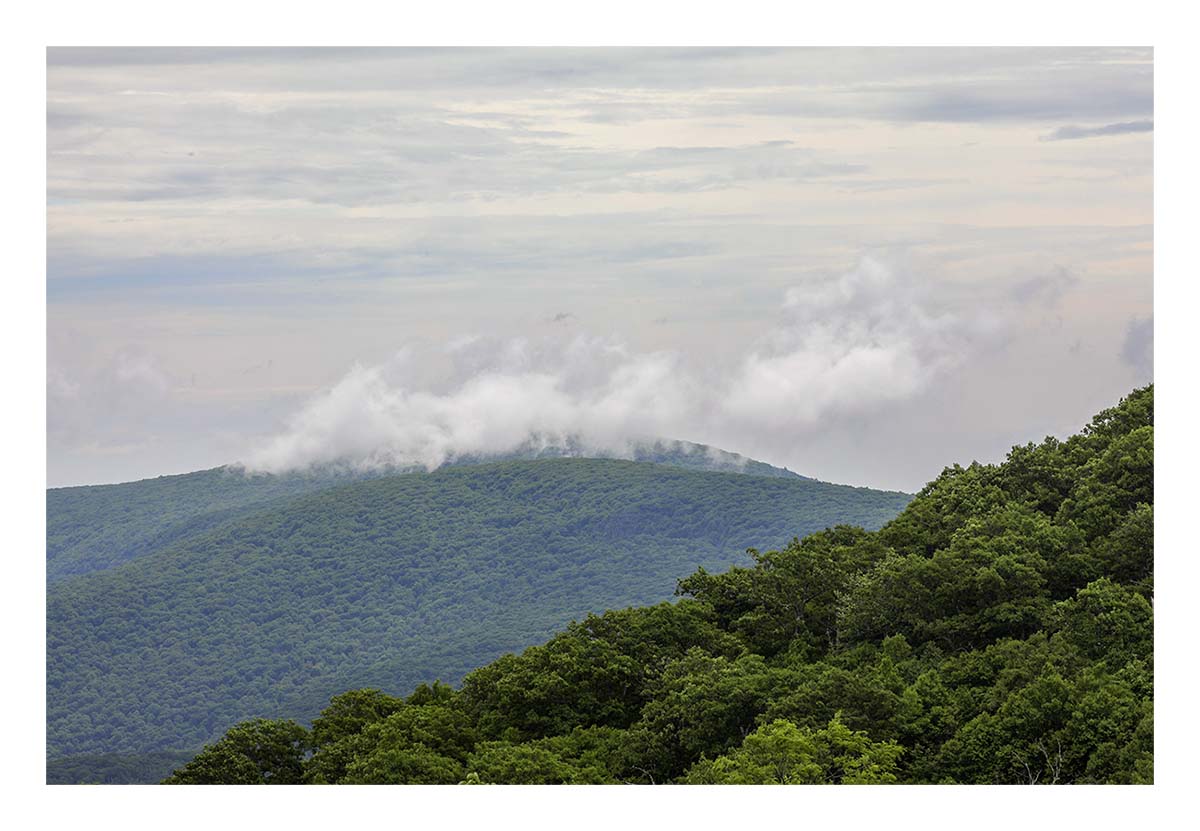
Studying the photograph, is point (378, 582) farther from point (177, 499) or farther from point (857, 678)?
point (857, 678)

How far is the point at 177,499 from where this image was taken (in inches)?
3848

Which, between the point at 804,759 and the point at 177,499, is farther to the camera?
the point at 177,499

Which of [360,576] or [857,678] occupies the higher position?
[857,678]

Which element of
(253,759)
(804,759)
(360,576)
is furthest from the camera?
(360,576)

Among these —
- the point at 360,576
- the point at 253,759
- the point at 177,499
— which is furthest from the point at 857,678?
the point at 177,499

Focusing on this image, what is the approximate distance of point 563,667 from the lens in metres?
16.7

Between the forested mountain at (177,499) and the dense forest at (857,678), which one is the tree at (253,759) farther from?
the forested mountain at (177,499)

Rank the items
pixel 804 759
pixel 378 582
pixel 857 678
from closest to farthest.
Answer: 1. pixel 804 759
2. pixel 857 678
3. pixel 378 582

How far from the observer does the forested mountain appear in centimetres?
9069

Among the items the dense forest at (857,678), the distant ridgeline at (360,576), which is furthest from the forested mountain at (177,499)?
the dense forest at (857,678)

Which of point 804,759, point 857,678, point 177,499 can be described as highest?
point 177,499

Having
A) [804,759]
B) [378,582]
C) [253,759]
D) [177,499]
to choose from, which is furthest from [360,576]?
[804,759]

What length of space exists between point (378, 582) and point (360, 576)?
1011mm
